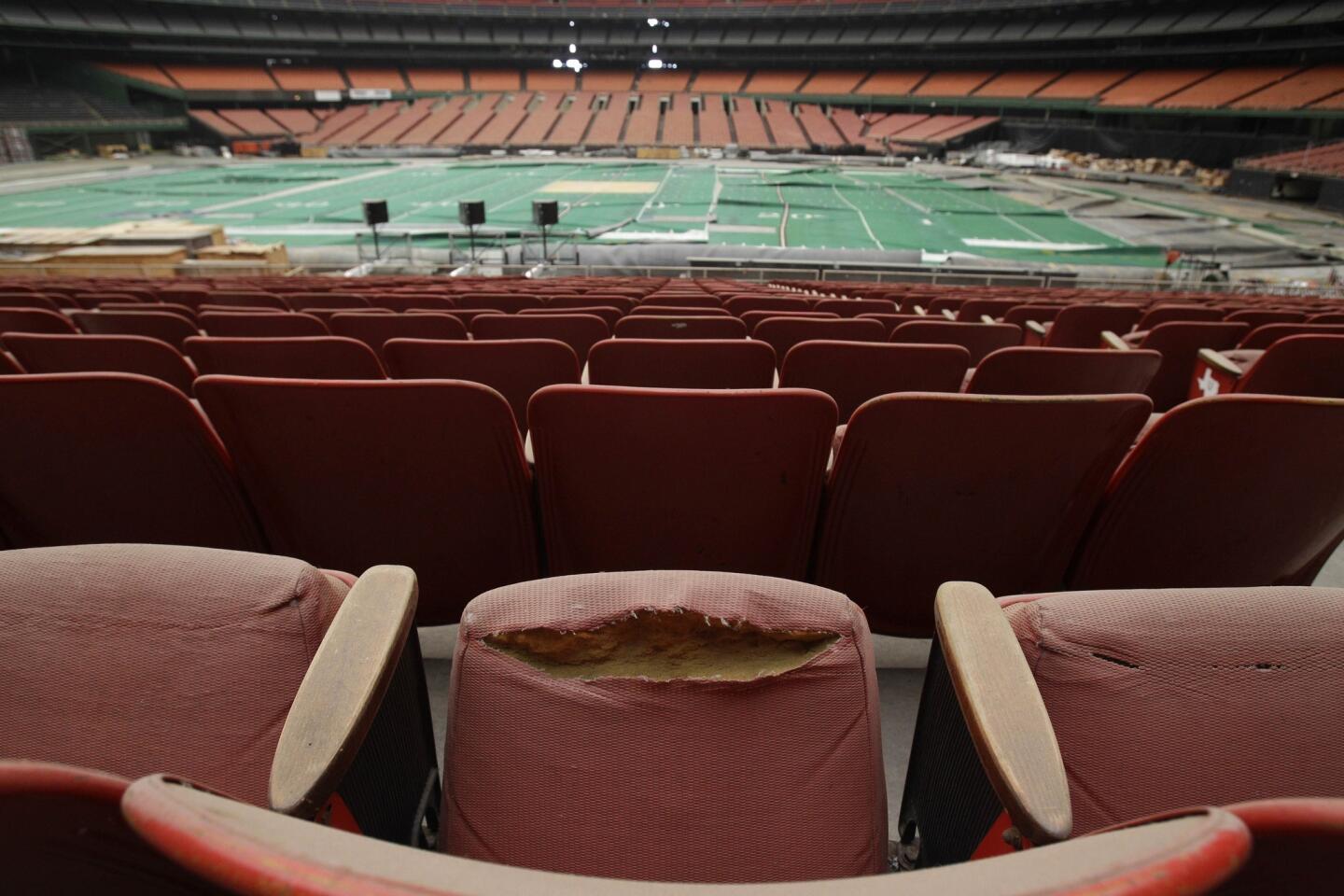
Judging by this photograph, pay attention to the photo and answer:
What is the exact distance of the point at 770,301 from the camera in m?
4.14

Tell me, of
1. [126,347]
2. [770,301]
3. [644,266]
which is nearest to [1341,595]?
[126,347]

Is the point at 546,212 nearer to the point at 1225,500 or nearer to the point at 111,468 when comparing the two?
the point at 111,468

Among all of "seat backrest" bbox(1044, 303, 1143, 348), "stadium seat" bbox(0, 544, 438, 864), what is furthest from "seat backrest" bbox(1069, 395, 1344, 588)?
"seat backrest" bbox(1044, 303, 1143, 348)

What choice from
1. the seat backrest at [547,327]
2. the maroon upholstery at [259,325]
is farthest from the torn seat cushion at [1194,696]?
the maroon upholstery at [259,325]

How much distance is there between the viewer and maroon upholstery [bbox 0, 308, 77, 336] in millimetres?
2887

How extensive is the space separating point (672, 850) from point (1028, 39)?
3687cm

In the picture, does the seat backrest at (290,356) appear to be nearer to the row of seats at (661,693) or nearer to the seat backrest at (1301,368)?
the row of seats at (661,693)

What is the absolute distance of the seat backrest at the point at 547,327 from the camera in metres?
2.73

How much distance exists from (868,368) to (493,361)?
1147 mm

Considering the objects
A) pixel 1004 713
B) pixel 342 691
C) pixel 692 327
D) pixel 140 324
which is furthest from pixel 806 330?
pixel 140 324

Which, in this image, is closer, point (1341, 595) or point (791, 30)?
point (1341, 595)

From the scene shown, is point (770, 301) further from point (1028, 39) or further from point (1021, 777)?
point (1028, 39)

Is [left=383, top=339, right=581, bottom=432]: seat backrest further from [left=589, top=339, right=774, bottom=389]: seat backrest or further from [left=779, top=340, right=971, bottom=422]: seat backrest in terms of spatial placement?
[left=779, top=340, right=971, bottom=422]: seat backrest

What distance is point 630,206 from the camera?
53.5 ft
